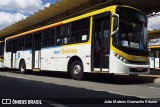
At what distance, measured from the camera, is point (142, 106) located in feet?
25.9

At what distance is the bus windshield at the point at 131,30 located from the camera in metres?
14.0

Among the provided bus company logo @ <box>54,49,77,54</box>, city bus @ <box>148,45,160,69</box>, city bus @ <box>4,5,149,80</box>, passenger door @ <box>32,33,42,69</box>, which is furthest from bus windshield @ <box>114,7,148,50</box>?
city bus @ <box>148,45,160,69</box>

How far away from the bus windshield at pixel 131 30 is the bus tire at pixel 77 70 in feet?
9.53

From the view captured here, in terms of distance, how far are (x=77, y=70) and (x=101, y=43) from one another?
230 cm

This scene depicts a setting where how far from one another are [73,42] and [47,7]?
34.3 feet

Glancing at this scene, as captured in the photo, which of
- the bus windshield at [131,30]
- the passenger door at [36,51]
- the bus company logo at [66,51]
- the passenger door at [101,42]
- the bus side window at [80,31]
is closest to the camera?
the bus windshield at [131,30]

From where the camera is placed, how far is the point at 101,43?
48.2ft

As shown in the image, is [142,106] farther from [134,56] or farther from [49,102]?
[134,56]

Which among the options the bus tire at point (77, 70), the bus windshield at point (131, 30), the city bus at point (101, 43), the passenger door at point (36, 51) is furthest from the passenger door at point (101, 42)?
the passenger door at point (36, 51)

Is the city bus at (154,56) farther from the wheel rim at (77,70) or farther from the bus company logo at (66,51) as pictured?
the wheel rim at (77,70)

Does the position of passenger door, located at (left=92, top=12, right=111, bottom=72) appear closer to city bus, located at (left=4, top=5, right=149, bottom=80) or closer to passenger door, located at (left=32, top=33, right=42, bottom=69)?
city bus, located at (left=4, top=5, right=149, bottom=80)

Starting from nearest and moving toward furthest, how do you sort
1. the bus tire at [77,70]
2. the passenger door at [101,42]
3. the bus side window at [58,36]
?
the passenger door at [101,42] → the bus tire at [77,70] → the bus side window at [58,36]

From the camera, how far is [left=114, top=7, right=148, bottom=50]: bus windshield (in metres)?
14.0

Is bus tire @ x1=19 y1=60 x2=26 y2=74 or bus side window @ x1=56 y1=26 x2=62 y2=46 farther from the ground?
bus side window @ x1=56 y1=26 x2=62 y2=46
